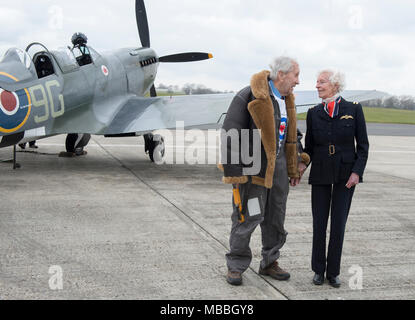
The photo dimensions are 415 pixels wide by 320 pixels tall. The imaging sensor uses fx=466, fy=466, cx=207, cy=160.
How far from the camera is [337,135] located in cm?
378

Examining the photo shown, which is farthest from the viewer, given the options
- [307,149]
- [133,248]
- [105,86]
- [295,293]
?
[105,86]

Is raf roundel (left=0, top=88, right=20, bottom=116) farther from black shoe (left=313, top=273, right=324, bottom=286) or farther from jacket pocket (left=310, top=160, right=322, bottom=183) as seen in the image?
black shoe (left=313, top=273, right=324, bottom=286)

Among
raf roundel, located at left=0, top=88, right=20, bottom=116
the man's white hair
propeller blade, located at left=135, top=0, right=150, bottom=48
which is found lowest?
raf roundel, located at left=0, top=88, right=20, bottom=116

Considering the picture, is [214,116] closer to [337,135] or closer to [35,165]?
[35,165]

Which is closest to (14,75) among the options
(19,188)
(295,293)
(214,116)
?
(19,188)

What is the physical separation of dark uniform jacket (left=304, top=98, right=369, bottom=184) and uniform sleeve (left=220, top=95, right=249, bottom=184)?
2.06 feet

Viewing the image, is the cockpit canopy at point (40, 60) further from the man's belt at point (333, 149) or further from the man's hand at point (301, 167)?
the man's belt at point (333, 149)

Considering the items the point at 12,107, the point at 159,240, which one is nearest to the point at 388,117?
the point at 12,107

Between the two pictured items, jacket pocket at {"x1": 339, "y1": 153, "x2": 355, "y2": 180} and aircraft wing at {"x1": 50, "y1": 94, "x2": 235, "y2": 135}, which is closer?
jacket pocket at {"x1": 339, "y1": 153, "x2": 355, "y2": 180}

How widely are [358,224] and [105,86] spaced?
274 inches

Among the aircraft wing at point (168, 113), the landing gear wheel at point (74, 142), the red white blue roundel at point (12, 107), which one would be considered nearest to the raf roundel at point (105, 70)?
the aircraft wing at point (168, 113)

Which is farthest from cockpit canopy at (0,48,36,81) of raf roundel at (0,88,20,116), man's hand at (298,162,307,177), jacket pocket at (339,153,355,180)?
jacket pocket at (339,153,355,180)

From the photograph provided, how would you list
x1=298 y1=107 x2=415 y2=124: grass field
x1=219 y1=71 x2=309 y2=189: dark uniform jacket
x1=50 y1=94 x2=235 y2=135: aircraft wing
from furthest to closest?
x1=298 y1=107 x2=415 y2=124: grass field
x1=50 y1=94 x2=235 y2=135: aircraft wing
x1=219 y1=71 x2=309 y2=189: dark uniform jacket

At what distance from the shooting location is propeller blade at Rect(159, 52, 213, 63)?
13.7m
